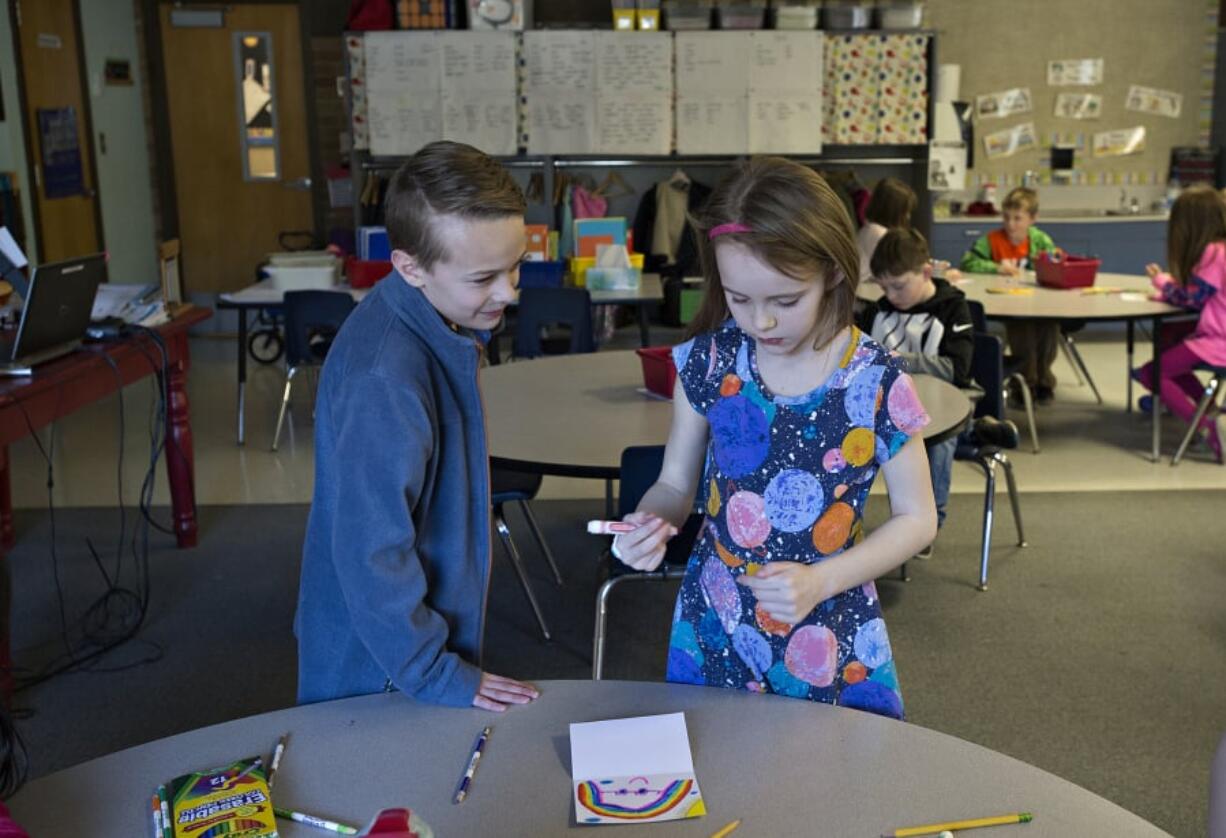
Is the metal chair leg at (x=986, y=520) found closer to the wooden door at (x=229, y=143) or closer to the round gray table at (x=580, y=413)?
the round gray table at (x=580, y=413)

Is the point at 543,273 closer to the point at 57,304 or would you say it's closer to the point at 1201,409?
the point at 57,304

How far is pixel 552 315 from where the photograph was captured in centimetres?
482

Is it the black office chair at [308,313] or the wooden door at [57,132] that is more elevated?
the wooden door at [57,132]

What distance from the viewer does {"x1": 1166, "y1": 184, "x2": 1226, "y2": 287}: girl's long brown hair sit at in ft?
16.1

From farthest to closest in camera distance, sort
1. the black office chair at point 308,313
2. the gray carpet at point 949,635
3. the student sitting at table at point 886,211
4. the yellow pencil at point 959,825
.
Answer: the student sitting at table at point 886,211 → the black office chair at point 308,313 → the gray carpet at point 949,635 → the yellow pencil at point 959,825

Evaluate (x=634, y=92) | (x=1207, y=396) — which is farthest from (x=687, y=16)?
(x=1207, y=396)

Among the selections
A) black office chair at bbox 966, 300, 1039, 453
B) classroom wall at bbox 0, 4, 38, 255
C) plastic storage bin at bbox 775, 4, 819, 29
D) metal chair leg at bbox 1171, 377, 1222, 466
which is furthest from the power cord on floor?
plastic storage bin at bbox 775, 4, 819, 29

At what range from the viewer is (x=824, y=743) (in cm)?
128

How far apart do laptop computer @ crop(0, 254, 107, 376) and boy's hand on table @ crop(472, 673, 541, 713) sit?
225 centimetres

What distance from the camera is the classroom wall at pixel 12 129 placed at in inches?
265

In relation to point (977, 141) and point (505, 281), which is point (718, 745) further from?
point (977, 141)

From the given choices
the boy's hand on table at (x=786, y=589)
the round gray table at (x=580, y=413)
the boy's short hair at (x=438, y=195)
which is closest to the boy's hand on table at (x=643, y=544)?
the boy's hand on table at (x=786, y=589)

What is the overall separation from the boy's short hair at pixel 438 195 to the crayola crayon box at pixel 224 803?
0.61m

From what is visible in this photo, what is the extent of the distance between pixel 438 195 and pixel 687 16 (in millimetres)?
6476
